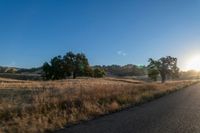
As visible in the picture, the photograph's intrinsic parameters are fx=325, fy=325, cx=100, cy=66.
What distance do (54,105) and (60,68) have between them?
245 ft

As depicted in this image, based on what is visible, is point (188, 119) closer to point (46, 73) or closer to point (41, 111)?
point (41, 111)

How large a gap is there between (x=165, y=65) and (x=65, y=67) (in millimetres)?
33692

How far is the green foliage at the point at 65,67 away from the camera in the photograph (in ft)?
285

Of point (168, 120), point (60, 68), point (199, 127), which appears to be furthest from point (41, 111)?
point (60, 68)

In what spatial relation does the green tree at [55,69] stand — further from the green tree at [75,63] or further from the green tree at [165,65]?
the green tree at [165,65]

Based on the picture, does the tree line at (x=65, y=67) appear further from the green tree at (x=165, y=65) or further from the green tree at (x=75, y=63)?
the green tree at (x=165, y=65)

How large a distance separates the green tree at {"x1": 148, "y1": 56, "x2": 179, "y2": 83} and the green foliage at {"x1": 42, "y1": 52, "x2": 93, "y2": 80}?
24.6 metres

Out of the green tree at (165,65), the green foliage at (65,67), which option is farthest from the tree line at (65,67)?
the green tree at (165,65)

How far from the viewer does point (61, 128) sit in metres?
9.38

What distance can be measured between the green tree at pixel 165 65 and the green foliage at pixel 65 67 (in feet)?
80.6

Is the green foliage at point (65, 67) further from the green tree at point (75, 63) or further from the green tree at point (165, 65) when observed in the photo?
the green tree at point (165, 65)

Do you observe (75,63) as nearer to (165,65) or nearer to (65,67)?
(65,67)

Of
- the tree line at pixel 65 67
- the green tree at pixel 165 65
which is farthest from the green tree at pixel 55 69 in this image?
the green tree at pixel 165 65

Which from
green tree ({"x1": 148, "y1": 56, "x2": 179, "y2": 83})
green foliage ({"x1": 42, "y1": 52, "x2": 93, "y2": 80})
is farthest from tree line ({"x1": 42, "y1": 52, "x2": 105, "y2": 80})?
green tree ({"x1": 148, "y1": 56, "x2": 179, "y2": 83})
